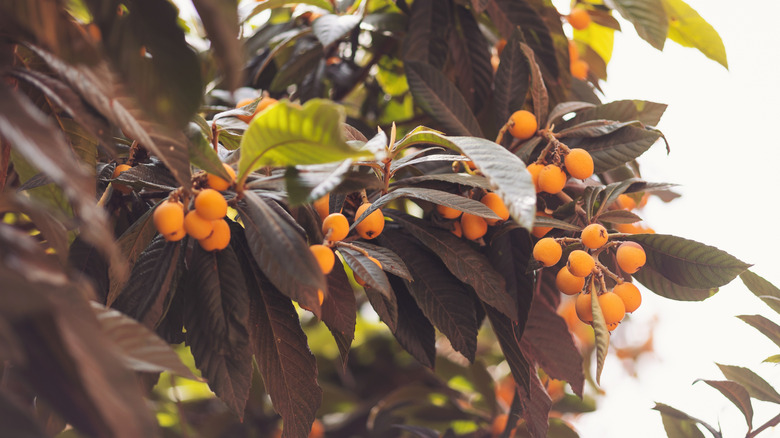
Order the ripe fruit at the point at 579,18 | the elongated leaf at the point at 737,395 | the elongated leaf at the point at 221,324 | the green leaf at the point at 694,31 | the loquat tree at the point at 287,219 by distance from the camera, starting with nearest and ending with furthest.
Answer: the loquat tree at the point at 287,219 → the elongated leaf at the point at 221,324 → the elongated leaf at the point at 737,395 → the green leaf at the point at 694,31 → the ripe fruit at the point at 579,18

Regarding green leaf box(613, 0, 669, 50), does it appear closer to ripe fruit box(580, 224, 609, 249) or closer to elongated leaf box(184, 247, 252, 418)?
ripe fruit box(580, 224, 609, 249)

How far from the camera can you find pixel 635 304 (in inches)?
25.2

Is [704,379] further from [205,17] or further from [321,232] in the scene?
[205,17]

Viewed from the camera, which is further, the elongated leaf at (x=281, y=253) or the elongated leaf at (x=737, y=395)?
the elongated leaf at (x=737, y=395)

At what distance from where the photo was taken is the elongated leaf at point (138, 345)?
1.44 ft

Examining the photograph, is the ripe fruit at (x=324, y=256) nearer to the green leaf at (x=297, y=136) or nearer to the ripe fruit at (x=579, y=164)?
the green leaf at (x=297, y=136)

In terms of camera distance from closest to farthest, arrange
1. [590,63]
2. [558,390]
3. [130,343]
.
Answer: [130,343], [590,63], [558,390]

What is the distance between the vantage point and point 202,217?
21.3 inches

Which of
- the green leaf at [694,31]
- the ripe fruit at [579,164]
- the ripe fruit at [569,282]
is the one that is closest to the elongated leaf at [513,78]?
the ripe fruit at [579,164]

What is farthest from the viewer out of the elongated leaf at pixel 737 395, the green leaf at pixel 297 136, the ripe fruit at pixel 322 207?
the elongated leaf at pixel 737 395

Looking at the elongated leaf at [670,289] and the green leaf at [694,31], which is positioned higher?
the green leaf at [694,31]

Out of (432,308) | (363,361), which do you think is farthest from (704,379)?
(363,361)

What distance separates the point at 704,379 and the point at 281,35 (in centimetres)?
92

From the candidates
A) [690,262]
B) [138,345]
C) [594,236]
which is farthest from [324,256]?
[690,262]
